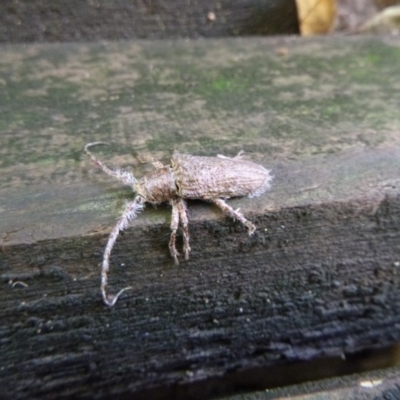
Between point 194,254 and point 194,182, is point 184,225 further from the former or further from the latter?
point 194,182

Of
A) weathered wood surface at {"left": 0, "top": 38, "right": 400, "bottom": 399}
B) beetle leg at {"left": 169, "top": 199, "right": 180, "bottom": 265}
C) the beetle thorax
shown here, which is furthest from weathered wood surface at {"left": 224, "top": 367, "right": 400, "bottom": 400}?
the beetle thorax

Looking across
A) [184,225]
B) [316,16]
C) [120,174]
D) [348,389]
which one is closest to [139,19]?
[316,16]

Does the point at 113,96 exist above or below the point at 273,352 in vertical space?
above

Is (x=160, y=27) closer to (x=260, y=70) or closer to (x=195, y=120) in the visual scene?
(x=260, y=70)

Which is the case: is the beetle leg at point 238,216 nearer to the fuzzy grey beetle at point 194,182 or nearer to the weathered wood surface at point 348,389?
the fuzzy grey beetle at point 194,182

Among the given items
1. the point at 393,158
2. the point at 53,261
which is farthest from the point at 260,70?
the point at 53,261

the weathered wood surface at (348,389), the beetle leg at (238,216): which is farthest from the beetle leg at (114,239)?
the weathered wood surface at (348,389)
